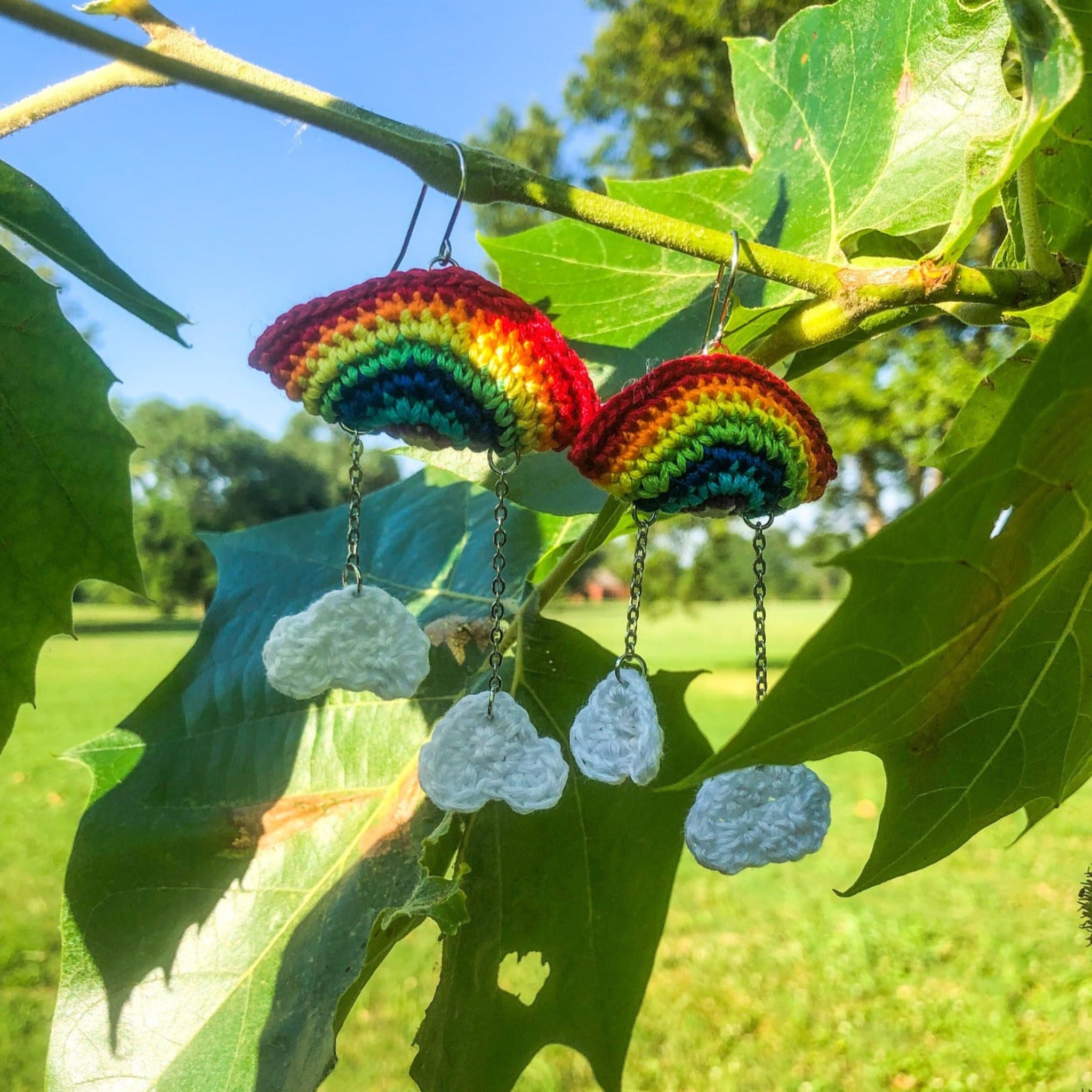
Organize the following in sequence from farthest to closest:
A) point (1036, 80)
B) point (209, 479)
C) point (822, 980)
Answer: point (209, 479), point (822, 980), point (1036, 80)

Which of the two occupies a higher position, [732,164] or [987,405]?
[732,164]

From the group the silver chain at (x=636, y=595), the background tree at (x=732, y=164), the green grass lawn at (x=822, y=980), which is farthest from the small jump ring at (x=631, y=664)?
the background tree at (x=732, y=164)

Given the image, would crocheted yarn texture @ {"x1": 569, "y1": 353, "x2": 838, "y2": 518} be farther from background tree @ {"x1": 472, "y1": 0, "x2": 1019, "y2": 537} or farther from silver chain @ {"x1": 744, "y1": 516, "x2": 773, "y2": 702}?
background tree @ {"x1": 472, "y1": 0, "x2": 1019, "y2": 537}

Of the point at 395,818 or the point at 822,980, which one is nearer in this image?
the point at 395,818

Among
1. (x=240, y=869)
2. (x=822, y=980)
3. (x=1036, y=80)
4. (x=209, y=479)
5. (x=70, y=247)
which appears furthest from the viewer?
(x=209, y=479)

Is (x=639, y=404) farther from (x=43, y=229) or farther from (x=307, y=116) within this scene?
(x=43, y=229)

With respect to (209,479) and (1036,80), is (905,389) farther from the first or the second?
(209,479)

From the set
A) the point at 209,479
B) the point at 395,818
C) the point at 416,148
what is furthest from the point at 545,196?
the point at 209,479

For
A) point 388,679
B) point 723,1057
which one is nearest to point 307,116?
point 388,679

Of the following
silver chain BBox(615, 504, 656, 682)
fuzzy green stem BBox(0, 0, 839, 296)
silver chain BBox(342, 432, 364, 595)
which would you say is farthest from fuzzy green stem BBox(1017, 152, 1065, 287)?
silver chain BBox(342, 432, 364, 595)
